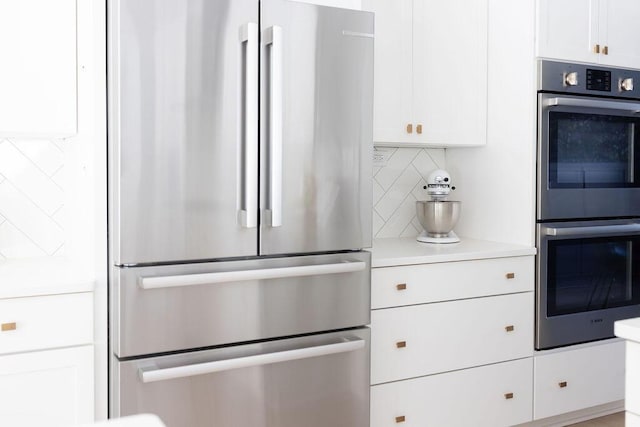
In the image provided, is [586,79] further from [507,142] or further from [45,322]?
[45,322]

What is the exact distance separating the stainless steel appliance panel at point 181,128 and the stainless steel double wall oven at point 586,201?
152 centimetres

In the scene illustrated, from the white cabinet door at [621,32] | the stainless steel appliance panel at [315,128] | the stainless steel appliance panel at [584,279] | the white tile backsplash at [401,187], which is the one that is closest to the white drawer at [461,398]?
the stainless steel appliance panel at [584,279]

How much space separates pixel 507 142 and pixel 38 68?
2045 mm

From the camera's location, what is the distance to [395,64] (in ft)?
9.68

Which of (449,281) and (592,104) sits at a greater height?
(592,104)

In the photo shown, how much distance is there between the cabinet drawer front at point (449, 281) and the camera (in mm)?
2561

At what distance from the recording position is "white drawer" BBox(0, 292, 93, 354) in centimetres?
189

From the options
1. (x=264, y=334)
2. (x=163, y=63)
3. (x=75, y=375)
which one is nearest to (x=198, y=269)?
(x=264, y=334)

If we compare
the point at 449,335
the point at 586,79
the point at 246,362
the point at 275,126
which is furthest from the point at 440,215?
the point at 246,362

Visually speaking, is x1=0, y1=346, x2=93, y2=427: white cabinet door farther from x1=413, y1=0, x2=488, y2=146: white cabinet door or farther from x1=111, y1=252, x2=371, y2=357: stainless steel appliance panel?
x1=413, y1=0, x2=488, y2=146: white cabinet door

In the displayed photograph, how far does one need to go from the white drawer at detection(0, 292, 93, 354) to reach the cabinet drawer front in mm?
1081

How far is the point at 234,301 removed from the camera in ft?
6.84

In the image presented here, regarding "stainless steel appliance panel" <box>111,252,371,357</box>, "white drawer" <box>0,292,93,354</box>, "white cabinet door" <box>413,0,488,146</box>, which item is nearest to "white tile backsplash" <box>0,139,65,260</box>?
"white drawer" <box>0,292,93,354</box>

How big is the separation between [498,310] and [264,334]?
3.93 ft
